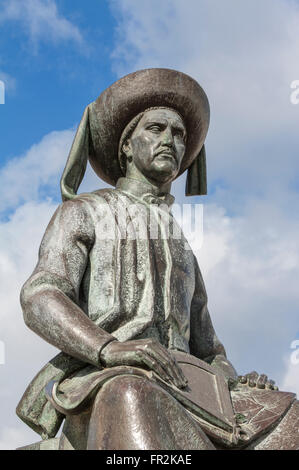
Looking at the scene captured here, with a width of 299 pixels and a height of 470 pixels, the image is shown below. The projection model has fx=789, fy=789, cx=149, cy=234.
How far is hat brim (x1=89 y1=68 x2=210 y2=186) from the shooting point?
775 centimetres

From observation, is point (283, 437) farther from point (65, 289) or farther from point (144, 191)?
point (144, 191)

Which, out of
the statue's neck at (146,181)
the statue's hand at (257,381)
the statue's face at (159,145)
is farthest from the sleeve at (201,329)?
the statue's face at (159,145)

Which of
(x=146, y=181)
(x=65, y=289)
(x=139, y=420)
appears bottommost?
(x=139, y=420)

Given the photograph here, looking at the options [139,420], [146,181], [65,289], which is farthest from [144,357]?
[146,181]

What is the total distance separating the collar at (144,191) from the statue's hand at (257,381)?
6.14 feet

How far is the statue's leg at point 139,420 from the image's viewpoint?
16.8 feet

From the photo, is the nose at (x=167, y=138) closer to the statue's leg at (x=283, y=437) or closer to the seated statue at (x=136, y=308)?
the seated statue at (x=136, y=308)

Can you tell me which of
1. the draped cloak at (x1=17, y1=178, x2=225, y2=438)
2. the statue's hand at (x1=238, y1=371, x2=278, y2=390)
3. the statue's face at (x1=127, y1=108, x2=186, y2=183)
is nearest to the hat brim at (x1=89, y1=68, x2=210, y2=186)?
the statue's face at (x1=127, y1=108, x2=186, y2=183)

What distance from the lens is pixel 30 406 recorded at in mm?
6402

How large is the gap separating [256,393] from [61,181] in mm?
2793

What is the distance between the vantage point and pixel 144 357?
5734mm

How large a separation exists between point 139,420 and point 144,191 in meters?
3.04

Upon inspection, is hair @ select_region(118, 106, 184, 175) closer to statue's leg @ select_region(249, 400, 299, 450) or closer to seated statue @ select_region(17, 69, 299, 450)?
seated statue @ select_region(17, 69, 299, 450)

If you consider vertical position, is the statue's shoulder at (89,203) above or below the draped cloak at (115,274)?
above
